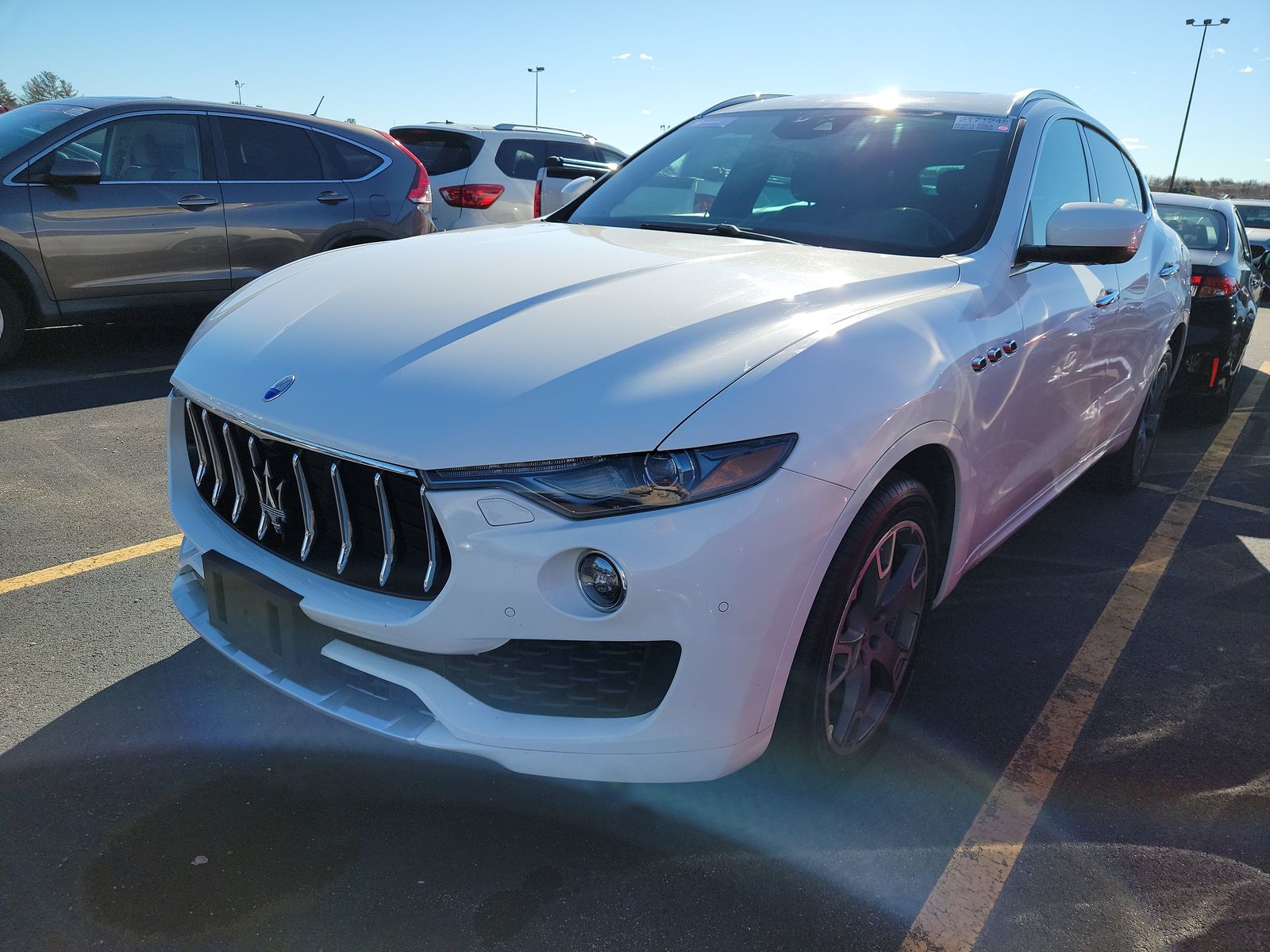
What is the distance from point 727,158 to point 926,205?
880 millimetres

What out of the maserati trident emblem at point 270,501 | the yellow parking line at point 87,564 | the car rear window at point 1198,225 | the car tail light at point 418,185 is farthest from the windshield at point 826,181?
the car rear window at point 1198,225

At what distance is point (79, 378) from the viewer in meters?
6.06

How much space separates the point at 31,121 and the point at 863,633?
6.37 meters

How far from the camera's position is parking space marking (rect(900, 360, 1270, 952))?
2076 millimetres

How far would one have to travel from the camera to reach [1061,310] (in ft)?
10.1

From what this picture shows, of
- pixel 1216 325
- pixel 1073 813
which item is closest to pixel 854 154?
pixel 1073 813

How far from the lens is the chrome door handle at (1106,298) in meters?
3.45

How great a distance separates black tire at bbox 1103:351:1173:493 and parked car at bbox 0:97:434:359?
17.4ft

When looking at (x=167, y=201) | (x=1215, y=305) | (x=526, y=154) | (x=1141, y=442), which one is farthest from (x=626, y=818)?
(x=526, y=154)

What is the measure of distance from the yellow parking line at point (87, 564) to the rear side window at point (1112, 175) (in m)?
3.84

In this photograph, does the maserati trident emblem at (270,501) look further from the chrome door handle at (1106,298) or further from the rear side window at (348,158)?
the rear side window at (348,158)

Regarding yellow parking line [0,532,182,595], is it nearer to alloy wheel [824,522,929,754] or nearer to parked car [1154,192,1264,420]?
alloy wheel [824,522,929,754]

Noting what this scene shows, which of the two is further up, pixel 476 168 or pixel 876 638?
pixel 476 168

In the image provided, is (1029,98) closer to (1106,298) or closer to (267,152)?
(1106,298)
